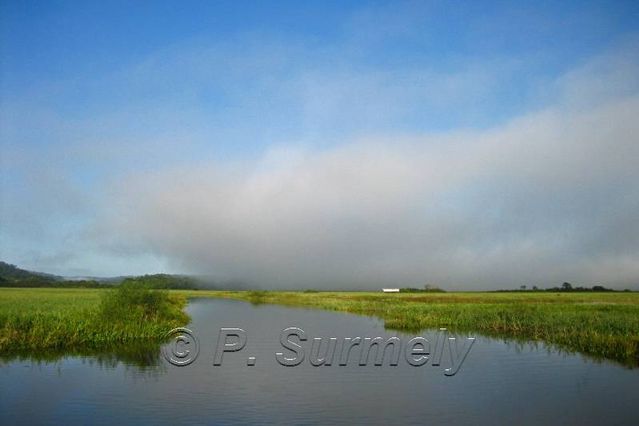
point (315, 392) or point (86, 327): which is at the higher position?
point (86, 327)

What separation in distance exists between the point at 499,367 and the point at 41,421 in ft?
60.5

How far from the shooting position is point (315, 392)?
709 inches

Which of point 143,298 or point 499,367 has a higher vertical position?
point 143,298

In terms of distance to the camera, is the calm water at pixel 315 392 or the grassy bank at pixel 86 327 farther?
the grassy bank at pixel 86 327

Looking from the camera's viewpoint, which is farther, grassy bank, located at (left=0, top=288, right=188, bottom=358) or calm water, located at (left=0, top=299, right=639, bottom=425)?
grassy bank, located at (left=0, top=288, right=188, bottom=358)

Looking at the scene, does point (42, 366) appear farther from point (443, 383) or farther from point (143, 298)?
point (443, 383)

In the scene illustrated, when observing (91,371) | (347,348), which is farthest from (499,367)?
(91,371)

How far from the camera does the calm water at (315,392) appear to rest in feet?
49.2

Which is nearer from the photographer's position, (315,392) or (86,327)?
(315,392)

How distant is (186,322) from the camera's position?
4275 cm

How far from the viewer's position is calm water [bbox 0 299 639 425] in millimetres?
15000

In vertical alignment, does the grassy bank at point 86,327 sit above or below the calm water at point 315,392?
above

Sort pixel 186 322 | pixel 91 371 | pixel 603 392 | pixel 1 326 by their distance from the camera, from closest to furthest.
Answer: pixel 603 392 → pixel 91 371 → pixel 1 326 → pixel 186 322

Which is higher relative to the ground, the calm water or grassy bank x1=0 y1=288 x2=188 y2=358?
grassy bank x1=0 y1=288 x2=188 y2=358
